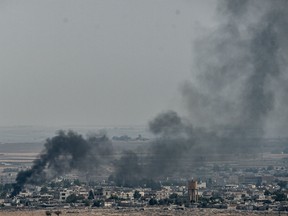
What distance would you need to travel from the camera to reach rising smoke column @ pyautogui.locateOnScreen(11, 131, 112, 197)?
102 metres

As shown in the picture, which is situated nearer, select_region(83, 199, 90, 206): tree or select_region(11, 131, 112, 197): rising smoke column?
select_region(83, 199, 90, 206): tree

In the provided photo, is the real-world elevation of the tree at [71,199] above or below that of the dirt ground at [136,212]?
above

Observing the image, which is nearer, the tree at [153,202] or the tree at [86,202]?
the tree at [153,202]

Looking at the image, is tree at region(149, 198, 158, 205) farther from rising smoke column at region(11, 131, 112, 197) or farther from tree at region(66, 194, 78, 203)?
rising smoke column at region(11, 131, 112, 197)

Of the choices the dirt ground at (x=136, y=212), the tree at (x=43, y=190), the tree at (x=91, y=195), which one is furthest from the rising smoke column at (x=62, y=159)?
the dirt ground at (x=136, y=212)

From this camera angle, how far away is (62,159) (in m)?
103

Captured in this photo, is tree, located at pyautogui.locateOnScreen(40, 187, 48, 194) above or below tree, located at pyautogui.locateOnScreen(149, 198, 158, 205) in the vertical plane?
above

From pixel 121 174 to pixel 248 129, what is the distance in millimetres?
11896

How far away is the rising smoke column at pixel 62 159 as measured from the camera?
335ft

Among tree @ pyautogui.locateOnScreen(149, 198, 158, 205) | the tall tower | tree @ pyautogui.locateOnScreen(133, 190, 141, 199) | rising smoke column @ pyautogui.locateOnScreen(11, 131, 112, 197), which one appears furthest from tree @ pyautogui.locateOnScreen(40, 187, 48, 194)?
the tall tower

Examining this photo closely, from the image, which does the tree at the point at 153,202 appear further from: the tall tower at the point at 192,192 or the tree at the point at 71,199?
the tree at the point at 71,199

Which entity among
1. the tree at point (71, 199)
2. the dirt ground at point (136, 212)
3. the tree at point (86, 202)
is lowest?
the dirt ground at point (136, 212)

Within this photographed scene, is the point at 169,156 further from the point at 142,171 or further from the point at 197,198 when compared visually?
the point at 197,198

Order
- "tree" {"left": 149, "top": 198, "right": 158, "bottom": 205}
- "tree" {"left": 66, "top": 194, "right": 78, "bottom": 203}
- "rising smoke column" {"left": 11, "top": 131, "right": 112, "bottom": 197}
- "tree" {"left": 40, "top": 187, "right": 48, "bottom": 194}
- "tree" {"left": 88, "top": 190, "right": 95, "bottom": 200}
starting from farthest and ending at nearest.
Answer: "tree" {"left": 40, "top": 187, "right": 48, "bottom": 194}, "rising smoke column" {"left": 11, "top": 131, "right": 112, "bottom": 197}, "tree" {"left": 88, "top": 190, "right": 95, "bottom": 200}, "tree" {"left": 66, "top": 194, "right": 78, "bottom": 203}, "tree" {"left": 149, "top": 198, "right": 158, "bottom": 205}
